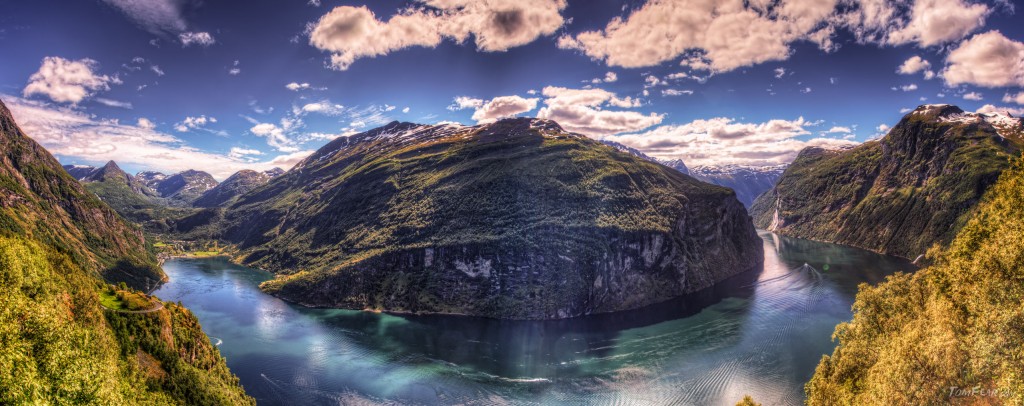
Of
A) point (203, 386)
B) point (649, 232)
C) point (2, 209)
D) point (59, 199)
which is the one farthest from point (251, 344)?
point (59, 199)

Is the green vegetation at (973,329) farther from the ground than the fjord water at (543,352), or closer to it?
farther from the ground

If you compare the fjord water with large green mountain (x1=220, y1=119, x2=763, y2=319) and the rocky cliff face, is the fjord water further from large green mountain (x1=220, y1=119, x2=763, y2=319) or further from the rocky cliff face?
the rocky cliff face

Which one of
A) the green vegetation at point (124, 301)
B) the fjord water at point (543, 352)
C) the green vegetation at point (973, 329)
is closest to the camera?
the green vegetation at point (973, 329)

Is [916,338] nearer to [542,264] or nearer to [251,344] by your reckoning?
[542,264]

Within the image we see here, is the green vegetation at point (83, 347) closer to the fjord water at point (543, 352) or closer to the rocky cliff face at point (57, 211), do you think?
the fjord water at point (543, 352)

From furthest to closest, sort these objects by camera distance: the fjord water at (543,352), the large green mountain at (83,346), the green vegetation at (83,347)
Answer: the fjord water at (543,352) → the large green mountain at (83,346) → the green vegetation at (83,347)

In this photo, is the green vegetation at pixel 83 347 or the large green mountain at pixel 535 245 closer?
the green vegetation at pixel 83 347

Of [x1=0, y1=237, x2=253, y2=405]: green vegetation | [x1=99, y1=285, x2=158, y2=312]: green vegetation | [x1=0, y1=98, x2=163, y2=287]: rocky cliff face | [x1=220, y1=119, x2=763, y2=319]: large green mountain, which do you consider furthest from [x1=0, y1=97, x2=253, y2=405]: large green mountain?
[x1=0, y1=98, x2=163, y2=287]: rocky cliff face

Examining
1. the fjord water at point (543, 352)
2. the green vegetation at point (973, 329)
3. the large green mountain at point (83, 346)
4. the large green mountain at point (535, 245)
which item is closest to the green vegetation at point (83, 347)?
the large green mountain at point (83, 346)
